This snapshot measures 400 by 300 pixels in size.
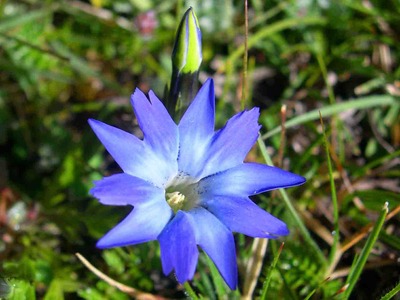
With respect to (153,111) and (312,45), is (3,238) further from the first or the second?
(312,45)

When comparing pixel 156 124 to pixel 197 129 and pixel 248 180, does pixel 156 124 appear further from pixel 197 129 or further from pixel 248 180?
pixel 248 180

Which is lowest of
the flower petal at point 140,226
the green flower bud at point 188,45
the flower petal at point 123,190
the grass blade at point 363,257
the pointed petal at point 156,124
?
the grass blade at point 363,257

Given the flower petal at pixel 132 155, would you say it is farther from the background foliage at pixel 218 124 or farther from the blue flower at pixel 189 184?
the background foliage at pixel 218 124

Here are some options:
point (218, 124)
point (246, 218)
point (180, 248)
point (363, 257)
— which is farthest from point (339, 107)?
point (180, 248)

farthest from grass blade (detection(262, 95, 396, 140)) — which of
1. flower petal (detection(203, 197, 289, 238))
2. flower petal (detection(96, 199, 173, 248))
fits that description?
flower petal (detection(96, 199, 173, 248))

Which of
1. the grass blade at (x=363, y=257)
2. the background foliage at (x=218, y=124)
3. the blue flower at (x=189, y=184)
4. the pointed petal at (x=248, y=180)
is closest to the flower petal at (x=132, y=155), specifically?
the blue flower at (x=189, y=184)

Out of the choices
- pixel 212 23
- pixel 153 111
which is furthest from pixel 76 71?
pixel 153 111
